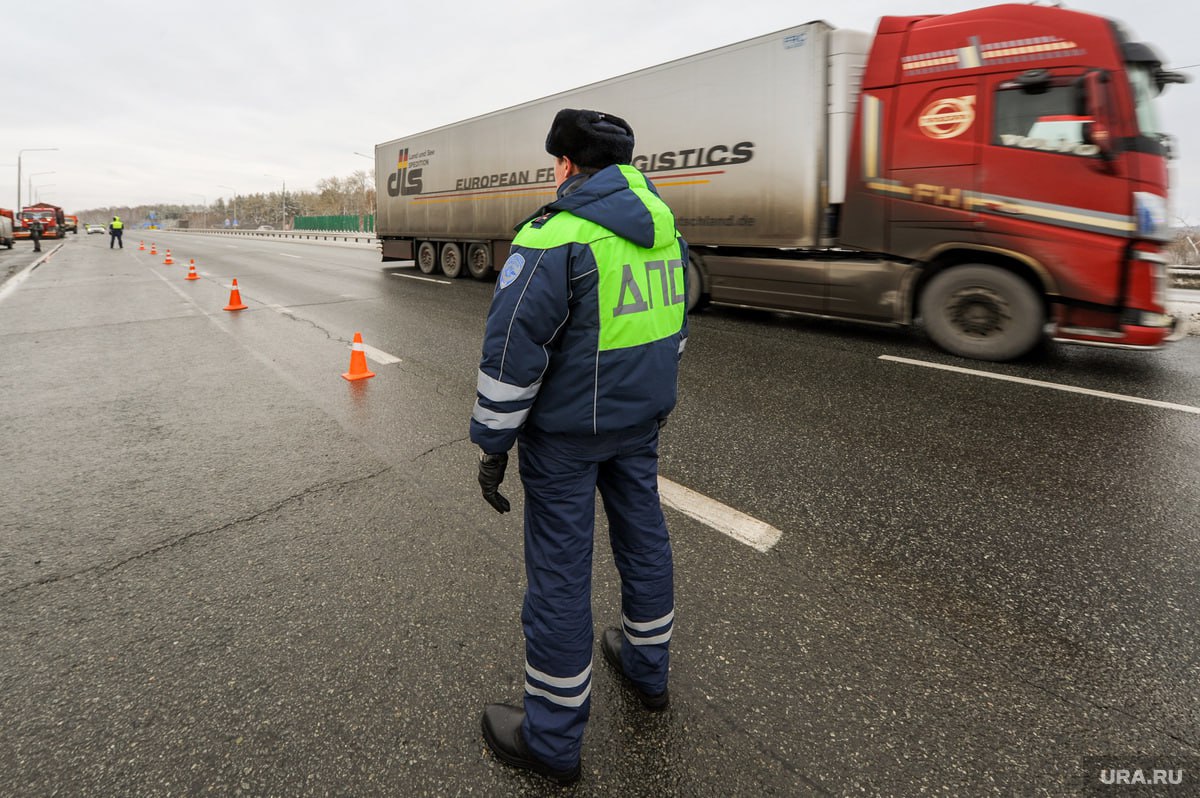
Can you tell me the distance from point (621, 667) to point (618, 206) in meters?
1.56

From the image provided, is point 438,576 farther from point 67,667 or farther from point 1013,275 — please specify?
point 1013,275

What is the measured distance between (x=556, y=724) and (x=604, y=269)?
4.28 ft

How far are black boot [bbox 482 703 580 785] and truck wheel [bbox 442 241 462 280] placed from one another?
46.1 ft

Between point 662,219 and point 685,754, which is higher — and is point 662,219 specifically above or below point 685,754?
above

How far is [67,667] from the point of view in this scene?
215cm

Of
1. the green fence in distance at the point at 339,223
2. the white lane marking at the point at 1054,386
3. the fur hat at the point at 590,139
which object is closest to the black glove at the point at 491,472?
the fur hat at the point at 590,139

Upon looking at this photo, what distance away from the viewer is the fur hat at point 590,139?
6.04ft

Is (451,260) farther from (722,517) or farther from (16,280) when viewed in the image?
(722,517)

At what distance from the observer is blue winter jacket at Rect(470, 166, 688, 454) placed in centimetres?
169

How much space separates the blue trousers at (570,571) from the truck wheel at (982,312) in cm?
604

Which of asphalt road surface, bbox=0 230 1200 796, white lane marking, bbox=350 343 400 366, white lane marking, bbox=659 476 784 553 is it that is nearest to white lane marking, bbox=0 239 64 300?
white lane marking, bbox=350 343 400 366

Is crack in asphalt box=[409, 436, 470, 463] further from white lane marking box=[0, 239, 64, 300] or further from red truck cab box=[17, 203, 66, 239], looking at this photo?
red truck cab box=[17, 203, 66, 239]

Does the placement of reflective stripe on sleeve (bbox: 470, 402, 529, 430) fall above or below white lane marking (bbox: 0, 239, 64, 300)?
below

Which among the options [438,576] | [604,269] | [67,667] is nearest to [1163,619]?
[604,269]
